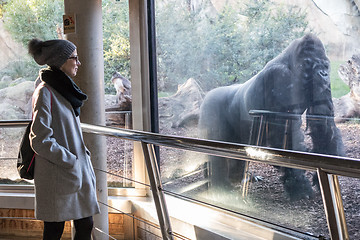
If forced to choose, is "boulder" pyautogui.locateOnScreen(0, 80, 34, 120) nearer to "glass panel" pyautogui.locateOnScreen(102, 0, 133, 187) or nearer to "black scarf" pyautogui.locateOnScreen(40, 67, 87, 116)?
"glass panel" pyautogui.locateOnScreen(102, 0, 133, 187)

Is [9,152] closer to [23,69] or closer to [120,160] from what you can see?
[23,69]

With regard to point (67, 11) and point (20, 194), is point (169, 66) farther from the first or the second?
point (20, 194)

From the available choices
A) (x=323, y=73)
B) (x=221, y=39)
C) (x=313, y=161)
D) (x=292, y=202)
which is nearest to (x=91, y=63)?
(x=221, y=39)

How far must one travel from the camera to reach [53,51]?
7.29 feet

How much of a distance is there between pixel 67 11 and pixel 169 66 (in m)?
0.94

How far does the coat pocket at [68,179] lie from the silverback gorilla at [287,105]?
60.9 inches

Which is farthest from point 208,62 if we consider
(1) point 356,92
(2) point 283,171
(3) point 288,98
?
(1) point 356,92

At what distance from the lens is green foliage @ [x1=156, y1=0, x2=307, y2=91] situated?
10.4ft

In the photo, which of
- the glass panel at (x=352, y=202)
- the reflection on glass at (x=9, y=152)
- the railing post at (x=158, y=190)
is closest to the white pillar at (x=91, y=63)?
the reflection on glass at (x=9, y=152)

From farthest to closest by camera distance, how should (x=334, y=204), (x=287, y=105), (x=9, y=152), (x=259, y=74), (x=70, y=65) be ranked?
(x=9, y=152), (x=259, y=74), (x=287, y=105), (x=70, y=65), (x=334, y=204)

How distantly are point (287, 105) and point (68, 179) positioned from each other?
160cm

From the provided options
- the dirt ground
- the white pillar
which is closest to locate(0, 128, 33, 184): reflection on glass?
the white pillar

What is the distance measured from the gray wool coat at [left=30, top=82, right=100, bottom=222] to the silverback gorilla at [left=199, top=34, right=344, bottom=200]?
1489 mm

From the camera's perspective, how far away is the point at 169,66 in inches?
156
